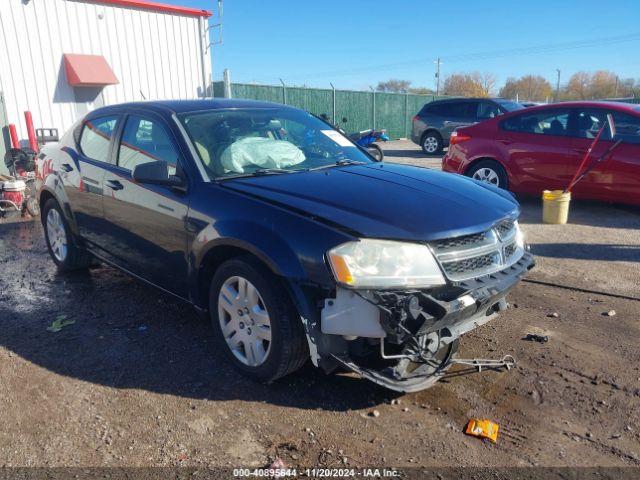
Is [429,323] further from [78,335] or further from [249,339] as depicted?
[78,335]

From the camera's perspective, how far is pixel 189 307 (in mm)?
4512

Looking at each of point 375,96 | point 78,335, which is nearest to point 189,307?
point 78,335

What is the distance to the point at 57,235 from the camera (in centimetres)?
545

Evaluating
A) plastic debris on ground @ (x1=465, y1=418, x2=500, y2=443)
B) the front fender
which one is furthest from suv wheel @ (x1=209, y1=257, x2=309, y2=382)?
plastic debris on ground @ (x1=465, y1=418, x2=500, y2=443)

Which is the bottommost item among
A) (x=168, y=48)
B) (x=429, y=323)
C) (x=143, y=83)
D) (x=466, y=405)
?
(x=466, y=405)

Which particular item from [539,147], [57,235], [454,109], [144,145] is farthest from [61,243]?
[454,109]

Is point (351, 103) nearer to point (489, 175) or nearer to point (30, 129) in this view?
point (30, 129)

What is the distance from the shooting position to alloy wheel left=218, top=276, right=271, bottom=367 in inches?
122

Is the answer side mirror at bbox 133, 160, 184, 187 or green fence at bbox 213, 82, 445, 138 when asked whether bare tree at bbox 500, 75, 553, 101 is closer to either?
green fence at bbox 213, 82, 445, 138

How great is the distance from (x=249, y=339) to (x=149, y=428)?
0.74 meters

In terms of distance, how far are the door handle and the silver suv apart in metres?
12.8

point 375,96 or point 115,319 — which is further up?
point 375,96

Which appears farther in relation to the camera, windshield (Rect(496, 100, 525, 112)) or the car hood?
windshield (Rect(496, 100, 525, 112))

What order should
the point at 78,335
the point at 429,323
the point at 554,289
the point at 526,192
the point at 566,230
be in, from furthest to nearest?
the point at 526,192 → the point at 566,230 → the point at 554,289 → the point at 78,335 → the point at 429,323
